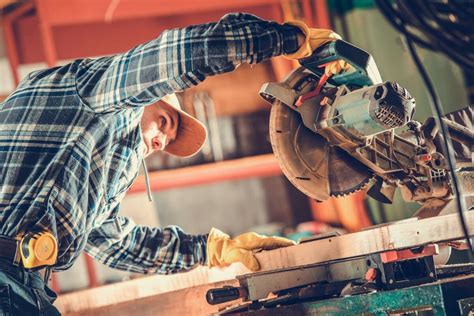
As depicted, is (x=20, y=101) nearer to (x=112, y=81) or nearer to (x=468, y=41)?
(x=112, y=81)

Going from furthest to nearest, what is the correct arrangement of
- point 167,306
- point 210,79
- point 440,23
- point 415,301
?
point 210,79 < point 167,306 < point 415,301 < point 440,23

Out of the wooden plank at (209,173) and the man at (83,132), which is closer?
the man at (83,132)

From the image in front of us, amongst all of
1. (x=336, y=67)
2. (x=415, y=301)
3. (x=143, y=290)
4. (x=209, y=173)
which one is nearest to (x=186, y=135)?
(x=143, y=290)

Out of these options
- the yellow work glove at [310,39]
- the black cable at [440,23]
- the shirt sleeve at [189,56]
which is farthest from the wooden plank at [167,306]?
the black cable at [440,23]

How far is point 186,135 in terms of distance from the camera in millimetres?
2693

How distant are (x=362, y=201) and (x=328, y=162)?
195 centimetres

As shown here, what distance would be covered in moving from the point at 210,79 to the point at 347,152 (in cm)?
219

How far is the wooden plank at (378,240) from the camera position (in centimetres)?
184

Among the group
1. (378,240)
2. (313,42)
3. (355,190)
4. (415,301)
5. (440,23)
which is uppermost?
(313,42)

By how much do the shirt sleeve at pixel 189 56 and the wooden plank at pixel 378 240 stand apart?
462 millimetres

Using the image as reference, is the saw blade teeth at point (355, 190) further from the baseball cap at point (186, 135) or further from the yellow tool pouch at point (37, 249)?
the yellow tool pouch at point (37, 249)

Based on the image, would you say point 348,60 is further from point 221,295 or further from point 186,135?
point 186,135

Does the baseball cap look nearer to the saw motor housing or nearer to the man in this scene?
the man

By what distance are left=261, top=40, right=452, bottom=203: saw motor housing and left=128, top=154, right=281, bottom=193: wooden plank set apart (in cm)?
173
